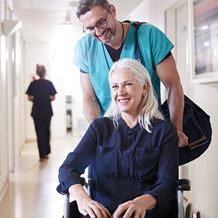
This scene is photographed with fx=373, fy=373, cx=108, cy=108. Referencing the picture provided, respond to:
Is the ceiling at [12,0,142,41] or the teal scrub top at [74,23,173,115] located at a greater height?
the ceiling at [12,0,142,41]

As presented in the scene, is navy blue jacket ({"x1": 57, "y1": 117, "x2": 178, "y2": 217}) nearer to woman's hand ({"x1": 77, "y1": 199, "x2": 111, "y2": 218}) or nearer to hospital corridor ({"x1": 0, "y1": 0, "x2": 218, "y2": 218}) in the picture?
woman's hand ({"x1": 77, "y1": 199, "x2": 111, "y2": 218})

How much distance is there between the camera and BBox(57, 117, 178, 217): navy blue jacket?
5.18 feet

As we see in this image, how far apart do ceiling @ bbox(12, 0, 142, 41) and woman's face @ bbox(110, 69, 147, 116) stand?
3.36 m

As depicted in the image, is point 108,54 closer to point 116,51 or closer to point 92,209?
point 116,51

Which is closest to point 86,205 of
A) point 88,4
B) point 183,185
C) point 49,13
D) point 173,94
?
point 183,185

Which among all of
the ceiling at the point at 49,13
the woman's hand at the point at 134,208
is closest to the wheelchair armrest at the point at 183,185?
the woman's hand at the point at 134,208

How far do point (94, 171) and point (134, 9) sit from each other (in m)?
4.02

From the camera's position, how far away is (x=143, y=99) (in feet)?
5.66

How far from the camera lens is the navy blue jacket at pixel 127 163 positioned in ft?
5.18

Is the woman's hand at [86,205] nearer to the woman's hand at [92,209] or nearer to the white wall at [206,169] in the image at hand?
the woman's hand at [92,209]

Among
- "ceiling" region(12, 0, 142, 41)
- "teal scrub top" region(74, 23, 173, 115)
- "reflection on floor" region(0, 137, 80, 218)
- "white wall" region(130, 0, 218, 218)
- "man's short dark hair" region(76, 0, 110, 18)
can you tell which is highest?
"ceiling" region(12, 0, 142, 41)

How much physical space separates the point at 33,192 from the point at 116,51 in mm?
2632

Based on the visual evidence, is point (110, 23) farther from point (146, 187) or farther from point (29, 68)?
point (29, 68)

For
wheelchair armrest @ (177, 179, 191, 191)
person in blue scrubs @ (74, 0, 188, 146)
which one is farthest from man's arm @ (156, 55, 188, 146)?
wheelchair armrest @ (177, 179, 191, 191)
